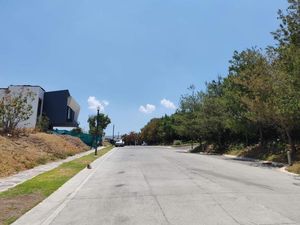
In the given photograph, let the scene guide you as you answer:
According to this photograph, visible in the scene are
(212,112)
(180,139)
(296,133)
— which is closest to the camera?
(296,133)

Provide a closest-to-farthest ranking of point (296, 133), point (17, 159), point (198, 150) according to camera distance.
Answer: point (17, 159) → point (296, 133) → point (198, 150)

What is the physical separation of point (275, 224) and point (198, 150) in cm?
5145

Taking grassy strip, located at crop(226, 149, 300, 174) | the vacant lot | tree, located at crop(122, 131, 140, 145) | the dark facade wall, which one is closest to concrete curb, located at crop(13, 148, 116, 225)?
the vacant lot

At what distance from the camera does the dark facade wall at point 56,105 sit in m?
69.9

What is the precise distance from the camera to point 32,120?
62.2m

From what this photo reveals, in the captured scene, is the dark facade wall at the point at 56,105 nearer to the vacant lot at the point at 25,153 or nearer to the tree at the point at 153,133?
the vacant lot at the point at 25,153

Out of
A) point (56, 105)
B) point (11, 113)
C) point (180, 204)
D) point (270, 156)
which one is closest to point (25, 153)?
point (11, 113)

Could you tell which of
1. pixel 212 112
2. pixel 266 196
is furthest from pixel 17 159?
pixel 212 112

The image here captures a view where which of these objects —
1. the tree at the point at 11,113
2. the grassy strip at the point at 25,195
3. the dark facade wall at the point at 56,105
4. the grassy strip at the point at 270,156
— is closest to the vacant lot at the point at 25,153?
the tree at the point at 11,113

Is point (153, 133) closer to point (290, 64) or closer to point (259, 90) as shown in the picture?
point (259, 90)

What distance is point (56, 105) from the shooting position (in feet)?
232

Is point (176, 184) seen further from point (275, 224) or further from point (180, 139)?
point (180, 139)

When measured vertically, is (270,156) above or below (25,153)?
above

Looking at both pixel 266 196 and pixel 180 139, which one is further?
pixel 180 139
